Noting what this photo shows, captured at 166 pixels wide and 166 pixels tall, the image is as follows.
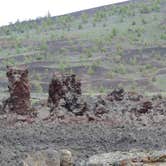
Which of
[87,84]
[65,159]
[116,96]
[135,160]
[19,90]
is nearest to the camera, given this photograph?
[135,160]

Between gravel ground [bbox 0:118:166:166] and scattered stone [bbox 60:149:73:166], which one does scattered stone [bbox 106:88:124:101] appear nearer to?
gravel ground [bbox 0:118:166:166]

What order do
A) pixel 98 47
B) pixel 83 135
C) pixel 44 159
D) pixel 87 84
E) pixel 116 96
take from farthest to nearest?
pixel 98 47, pixel 87 84, pixel 116 96, pixel 83 135, pixel 44 159

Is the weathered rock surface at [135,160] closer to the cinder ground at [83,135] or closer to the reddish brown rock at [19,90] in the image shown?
the cinder ground at [83,135]

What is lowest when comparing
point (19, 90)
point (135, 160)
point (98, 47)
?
point (135, 160)

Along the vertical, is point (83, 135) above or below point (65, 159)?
below

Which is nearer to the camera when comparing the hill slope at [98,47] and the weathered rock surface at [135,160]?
the weathered rock surface at [135,160]

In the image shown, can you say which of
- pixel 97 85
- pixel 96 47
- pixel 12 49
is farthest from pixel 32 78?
pixel 12 49

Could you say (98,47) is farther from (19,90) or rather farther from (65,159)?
(65,159)

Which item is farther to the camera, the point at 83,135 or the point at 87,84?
the point at 87,84

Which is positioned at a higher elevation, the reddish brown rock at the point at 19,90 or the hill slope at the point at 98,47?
the hill slope at the point at 98,47

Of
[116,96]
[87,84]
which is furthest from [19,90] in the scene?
[87,84]

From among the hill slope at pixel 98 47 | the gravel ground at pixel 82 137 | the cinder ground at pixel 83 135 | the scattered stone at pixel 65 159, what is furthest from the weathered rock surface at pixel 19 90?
the hill slope at pixel 98 47

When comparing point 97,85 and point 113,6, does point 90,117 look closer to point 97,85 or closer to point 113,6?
point 97,85

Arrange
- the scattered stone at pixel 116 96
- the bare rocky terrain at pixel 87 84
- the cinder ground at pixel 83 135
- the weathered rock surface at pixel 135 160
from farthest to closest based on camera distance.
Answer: the scattered stone at pixel 116 96 → the bare rocky terrain at pixel 87 84 → the cinder ground at pixel 83 135 → the weathered rock surface at pixel 135 160
